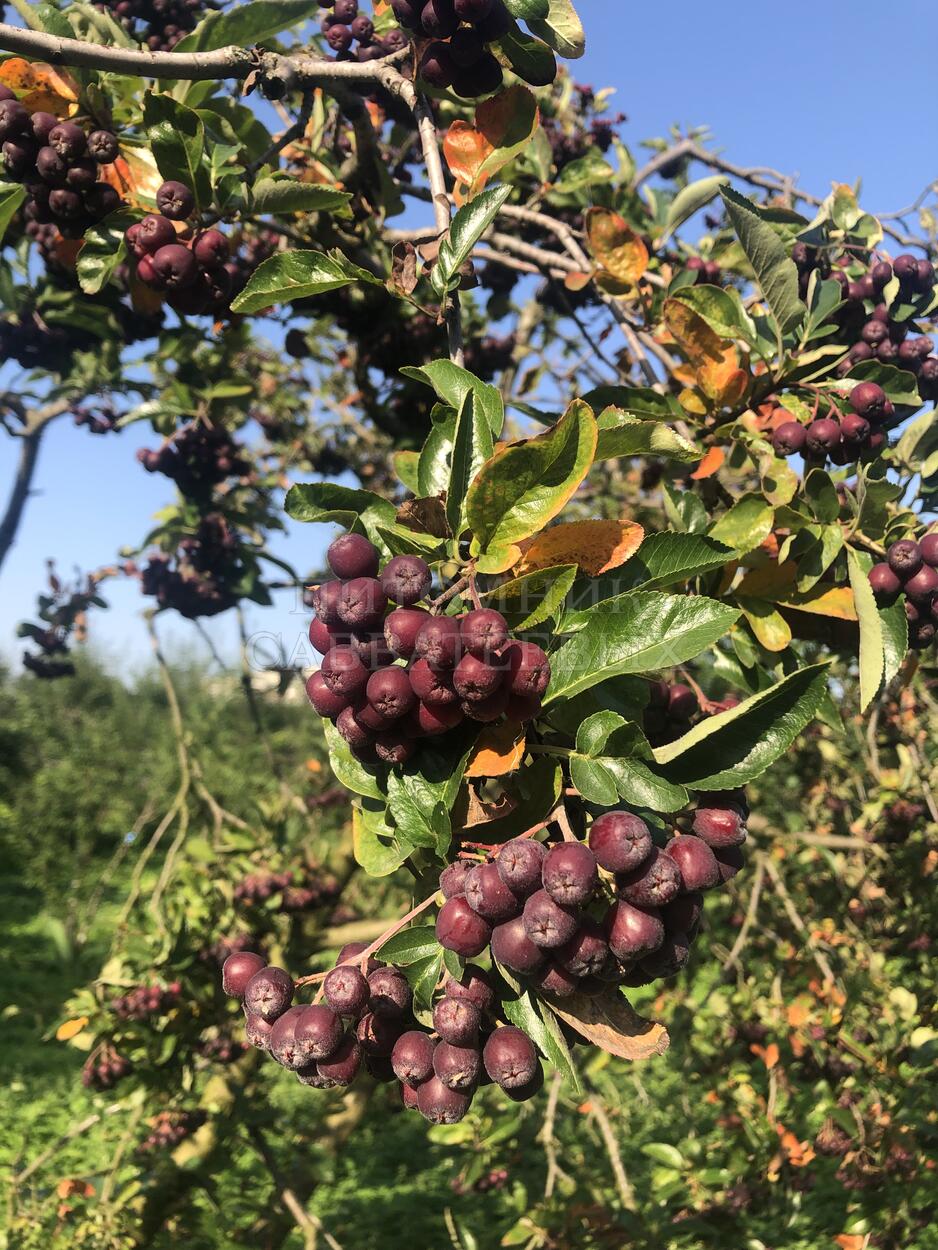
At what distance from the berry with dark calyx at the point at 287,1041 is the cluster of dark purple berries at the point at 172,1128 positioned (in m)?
2.44

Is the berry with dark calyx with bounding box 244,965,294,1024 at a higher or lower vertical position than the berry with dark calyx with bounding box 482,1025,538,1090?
higher

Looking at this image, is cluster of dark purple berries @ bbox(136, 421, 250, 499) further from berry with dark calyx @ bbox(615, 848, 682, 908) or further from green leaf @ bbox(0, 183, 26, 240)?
berry with dark calyx @ bbox(615, 848, 682, 908)

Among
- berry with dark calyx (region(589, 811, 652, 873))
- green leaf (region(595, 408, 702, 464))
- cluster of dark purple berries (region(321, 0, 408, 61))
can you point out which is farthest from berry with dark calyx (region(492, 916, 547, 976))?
cluster of dark purple berries (region(321, 0, 408, 61))

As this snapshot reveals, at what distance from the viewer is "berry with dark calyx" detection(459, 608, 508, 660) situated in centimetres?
98

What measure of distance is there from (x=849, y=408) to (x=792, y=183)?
1.92 m

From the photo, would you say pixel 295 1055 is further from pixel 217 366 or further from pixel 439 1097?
pixel 217 366

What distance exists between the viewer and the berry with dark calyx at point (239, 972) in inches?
47.1

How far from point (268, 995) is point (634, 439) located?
0.98 metres

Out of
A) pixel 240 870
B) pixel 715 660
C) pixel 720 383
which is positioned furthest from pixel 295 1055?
pixel 240 870

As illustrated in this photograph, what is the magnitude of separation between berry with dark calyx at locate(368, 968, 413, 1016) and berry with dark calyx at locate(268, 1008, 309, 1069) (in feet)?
0.32

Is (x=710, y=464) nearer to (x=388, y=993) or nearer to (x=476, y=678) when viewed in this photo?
(x=476, y=678)

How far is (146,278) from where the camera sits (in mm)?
1747

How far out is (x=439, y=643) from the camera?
0.99m

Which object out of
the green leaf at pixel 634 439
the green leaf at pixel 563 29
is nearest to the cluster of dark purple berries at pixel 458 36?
the green leaf at pixel 563 29
